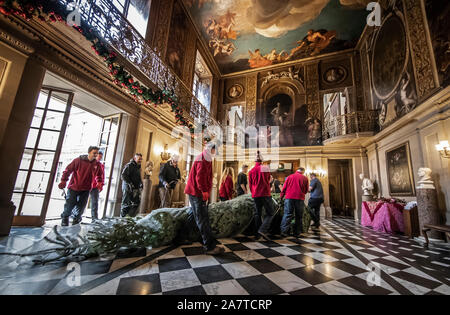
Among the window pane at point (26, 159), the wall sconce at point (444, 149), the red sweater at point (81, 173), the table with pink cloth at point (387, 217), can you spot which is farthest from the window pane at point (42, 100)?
the wall sconce at point (444, 149)

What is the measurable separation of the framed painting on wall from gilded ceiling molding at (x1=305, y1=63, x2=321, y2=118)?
4.75 metres

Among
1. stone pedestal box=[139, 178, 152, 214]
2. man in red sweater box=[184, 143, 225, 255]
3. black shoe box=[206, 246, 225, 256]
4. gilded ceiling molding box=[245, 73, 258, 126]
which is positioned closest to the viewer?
black shoe box=[206, 246, 225, 256]

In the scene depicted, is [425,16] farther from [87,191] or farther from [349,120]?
[87,191]

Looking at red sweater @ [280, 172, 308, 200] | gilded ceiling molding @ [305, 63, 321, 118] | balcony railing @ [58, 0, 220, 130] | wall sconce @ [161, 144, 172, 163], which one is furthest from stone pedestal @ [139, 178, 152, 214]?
gilded ceiling molding @ [305, 63, 321, 118]

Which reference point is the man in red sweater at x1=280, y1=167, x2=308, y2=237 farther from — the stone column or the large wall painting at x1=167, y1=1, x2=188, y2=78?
the large wall painting at x1=167, y1=1, x2=188, y2=78

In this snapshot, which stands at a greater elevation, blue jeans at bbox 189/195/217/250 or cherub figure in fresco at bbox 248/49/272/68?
cherub figure in fresco at bbox 248/49/272/68

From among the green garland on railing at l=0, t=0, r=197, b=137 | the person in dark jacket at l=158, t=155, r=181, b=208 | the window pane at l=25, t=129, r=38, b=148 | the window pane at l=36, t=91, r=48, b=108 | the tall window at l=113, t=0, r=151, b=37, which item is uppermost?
the tall window at l=113, t=0, r=151, b=37

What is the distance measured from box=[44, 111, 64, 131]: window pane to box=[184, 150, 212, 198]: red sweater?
4.04 meters

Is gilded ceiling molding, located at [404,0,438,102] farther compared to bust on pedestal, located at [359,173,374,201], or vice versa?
bust on pedestal, located at [359,173,374,201]

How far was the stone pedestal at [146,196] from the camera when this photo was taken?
5.99m

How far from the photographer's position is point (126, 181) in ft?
13.5

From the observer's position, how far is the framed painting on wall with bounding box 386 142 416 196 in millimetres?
6145

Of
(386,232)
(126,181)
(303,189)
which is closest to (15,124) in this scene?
(126,181)

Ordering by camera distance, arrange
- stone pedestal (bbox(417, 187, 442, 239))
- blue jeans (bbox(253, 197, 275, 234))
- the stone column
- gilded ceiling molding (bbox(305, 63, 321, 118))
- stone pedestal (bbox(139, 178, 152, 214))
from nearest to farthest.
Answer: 1. the stone column
2. blue jeans (bbox(253, 197, 275, 234))
3. stone pedestal (bbox(417, 187, 442, 239))
4. stone pedestal (bbox(139, 178, 152, 214))
5. gilded ceiling molding (bbox(305, 63, 321, 118))
